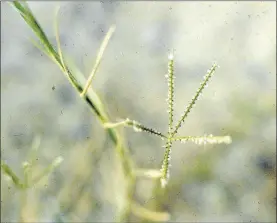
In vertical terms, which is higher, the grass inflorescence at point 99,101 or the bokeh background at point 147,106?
the grass inflorescence at point 99,101

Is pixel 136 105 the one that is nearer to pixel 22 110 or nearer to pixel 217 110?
pixel 217 110

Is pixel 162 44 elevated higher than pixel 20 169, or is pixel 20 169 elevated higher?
pixel 162 44

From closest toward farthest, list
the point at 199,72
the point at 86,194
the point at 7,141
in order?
the point at 86,194 < the point at 7,141 < the point at 199,72

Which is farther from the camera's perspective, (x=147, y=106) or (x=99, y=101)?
(x=147, y=106)

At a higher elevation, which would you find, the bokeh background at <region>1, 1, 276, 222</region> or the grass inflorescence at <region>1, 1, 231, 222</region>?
the grass inflorescence at <region>1, 1, 231, 222</region>

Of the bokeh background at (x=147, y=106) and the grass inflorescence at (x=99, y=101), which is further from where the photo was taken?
the bokeh background at (x=147, y=106)

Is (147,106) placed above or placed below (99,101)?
below

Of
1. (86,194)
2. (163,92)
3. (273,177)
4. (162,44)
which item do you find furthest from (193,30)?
(86,194)

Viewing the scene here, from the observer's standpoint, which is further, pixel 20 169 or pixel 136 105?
pixel 136 105
